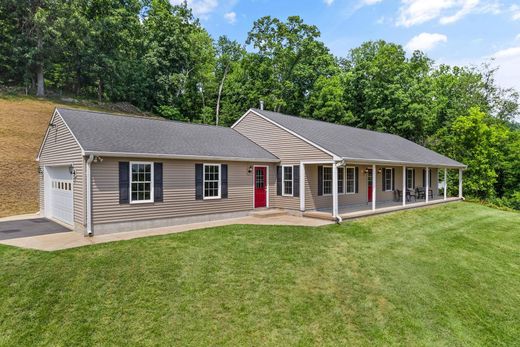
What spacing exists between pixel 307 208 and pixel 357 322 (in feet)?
25.2

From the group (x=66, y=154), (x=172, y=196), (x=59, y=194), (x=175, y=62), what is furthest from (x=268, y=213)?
(x=175, y=62)

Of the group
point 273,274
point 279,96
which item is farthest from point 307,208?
point 279,96

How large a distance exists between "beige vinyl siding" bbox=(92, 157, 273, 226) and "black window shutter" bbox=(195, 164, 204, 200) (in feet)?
0.46

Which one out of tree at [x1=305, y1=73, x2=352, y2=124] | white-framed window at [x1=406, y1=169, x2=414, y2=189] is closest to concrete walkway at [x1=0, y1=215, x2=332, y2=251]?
white-framed window at [x1=406, y1=169, x2=414, y2=189]

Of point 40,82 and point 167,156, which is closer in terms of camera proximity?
point 167,156

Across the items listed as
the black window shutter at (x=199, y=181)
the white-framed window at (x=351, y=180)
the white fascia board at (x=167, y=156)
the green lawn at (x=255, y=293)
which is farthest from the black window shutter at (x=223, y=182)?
the white-framed window at (x=351, y=180)

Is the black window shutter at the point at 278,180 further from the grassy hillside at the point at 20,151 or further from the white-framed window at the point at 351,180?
the grassy hillside at the point at 20,151

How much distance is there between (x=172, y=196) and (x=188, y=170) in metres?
1.13

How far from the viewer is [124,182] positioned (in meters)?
10.0

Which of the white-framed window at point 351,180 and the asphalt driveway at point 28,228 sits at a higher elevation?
the white-framed window at point 351,180

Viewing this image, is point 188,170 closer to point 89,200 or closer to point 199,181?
point 199,181

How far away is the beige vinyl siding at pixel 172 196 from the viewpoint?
9641 mm

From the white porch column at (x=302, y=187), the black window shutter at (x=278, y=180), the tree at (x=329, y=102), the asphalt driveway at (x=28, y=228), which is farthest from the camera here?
the tree at (x=329, y=102)

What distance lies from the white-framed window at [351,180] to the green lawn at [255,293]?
19.5 feet
